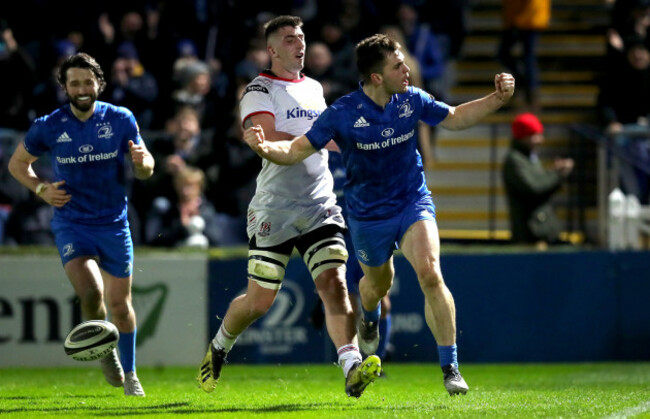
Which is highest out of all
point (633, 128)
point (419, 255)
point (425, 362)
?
point (633, 128)

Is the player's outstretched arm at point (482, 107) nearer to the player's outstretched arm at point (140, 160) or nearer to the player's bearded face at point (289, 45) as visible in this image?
the player's bearded face at point (289, 45)

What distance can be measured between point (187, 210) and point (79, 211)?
5.20 meters

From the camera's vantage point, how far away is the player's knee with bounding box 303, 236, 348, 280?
969 centimetres

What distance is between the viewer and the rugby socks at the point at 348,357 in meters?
9.30

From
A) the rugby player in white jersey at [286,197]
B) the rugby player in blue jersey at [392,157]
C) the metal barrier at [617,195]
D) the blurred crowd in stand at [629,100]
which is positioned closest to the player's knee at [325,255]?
the rugby player in white jersey at [286,197]

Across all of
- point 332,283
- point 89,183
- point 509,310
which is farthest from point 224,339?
point 509,310

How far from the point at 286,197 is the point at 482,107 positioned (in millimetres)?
Answer: 1582

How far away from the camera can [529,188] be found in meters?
15.7

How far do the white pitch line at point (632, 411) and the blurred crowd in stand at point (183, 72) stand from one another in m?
7.01

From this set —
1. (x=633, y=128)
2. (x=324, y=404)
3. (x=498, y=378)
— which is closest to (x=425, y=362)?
(x=498, y=378)

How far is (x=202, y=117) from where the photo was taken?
17156mm

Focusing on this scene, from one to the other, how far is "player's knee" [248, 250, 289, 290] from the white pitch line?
268cm

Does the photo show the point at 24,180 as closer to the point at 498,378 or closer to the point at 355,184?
the point at 355,184

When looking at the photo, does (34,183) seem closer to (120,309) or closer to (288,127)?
(120,309)
